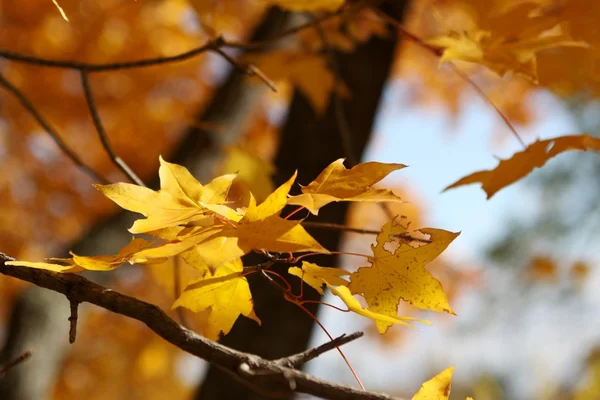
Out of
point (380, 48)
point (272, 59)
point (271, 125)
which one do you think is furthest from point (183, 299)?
point (271, 125)

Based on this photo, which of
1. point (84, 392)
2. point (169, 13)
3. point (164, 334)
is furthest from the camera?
point (84, 392)

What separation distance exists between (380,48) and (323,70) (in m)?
0.69

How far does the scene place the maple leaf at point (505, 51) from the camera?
0.62 meters

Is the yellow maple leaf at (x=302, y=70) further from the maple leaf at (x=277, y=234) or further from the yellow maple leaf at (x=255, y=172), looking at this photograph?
the maple leaf at (x=277, y=234)

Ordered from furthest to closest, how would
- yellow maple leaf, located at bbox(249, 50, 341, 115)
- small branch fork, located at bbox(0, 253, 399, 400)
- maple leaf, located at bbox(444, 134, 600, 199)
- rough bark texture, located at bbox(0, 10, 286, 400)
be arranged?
rough bark texture, located at bbox(0, 10, 286, 400)
yellow maple leaf, located at bbox(249, 50, 341, 115)
maple leaf, located at bbox(444, 134, 600, 199)
small branch fork, located at bbox(0, 253, 399, 400)

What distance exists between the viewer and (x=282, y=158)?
62.1 inches

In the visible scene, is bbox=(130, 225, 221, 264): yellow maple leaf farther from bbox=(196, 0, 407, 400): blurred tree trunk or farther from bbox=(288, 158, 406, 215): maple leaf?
bbox=(196, 0, 407, 400): blurred tree trunk

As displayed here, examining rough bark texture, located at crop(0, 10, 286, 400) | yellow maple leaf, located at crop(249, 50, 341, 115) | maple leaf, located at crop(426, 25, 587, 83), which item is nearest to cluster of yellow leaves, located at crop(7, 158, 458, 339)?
maple leaf, located at crop(426, 25, 587, 83)

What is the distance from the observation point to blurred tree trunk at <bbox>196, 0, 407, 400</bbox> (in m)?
1.43

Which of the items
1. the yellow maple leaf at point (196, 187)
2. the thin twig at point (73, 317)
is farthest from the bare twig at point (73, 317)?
the yellow maple leaf at point (196, 187)

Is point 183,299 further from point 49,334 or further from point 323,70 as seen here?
point 49,334

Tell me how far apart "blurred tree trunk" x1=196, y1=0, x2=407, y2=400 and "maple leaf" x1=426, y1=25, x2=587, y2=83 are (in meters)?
0.70

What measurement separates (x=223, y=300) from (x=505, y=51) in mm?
424

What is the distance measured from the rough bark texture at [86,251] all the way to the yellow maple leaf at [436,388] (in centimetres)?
119
